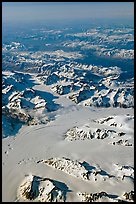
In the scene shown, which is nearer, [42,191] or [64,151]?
Answer: [42,191]

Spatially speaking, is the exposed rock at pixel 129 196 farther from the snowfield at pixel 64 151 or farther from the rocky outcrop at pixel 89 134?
the rocky outcrop at pixel 89 134

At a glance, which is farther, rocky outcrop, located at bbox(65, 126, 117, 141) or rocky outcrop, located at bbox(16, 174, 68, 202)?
rocky outcrop, located at bbox(65, 126, 117, 141)

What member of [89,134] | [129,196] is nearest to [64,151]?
[89,134]

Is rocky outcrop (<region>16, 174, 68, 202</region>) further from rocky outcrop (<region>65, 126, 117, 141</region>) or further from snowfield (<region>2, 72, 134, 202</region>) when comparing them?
rocky outcrop (<region>65, 126, 117, 141</region>)

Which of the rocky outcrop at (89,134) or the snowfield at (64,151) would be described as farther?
the rocky outcrop at (89,134)

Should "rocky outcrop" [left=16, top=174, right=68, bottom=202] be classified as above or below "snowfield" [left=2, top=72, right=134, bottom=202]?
below

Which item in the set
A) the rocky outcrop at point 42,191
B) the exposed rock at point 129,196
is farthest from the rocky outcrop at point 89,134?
the exposed rock at point 129,196

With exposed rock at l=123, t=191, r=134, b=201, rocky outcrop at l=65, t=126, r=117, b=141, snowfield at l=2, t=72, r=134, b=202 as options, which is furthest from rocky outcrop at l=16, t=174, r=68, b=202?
rocky outcrop at l=65, t=126, r=117, b=141

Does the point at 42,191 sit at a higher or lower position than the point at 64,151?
lower

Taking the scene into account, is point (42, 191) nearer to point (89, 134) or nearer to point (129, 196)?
point (129, 196)

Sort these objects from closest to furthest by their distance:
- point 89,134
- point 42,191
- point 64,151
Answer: point 42,191 < point 64,151 < point 89,134

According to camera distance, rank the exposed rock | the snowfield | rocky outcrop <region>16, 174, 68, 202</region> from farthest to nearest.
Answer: the snowfield, rocky outcrop <region>16, 174, 68, 202</region>, the exposed rock
